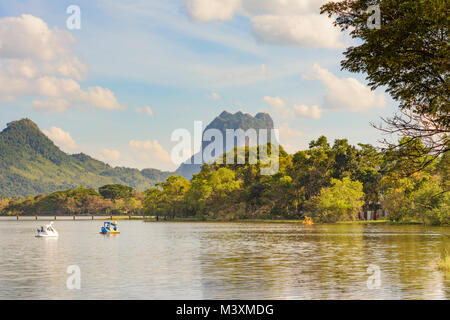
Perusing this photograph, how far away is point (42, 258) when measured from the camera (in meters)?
41.7

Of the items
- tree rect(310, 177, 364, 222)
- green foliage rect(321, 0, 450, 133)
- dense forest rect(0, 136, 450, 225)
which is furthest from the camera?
tree rect(310, 177, 364, 222)

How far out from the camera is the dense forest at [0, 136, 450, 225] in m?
98.1

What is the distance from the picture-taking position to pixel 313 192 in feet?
427

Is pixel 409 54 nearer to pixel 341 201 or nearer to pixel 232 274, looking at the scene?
pixel 232 274

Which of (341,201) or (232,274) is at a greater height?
(341,201)

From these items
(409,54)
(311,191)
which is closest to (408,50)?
(409,54)

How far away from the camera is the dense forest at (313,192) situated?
322ft

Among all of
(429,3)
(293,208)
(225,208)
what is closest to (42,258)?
(429,3)

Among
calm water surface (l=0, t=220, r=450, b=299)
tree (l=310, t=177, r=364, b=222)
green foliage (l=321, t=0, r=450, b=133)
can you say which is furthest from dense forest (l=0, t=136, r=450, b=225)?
green foliage (l=321, t=0, r=450, b=133)

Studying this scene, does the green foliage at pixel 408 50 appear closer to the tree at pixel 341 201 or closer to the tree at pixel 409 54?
the tree at pixel 409 54

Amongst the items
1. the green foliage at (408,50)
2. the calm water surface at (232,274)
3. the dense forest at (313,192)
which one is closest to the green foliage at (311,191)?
the dense forest at (313,192)

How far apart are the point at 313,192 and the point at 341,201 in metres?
19.1

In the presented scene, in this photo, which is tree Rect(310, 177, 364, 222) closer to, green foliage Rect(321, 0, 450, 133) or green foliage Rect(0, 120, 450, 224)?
green foliage Rect(0, 120, 450, 224)
